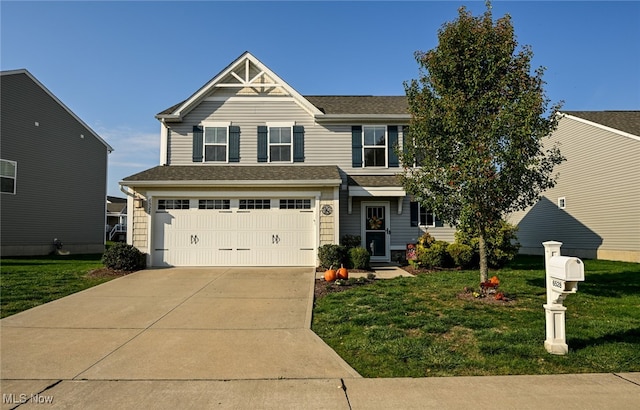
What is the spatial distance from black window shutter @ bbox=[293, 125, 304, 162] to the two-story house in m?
0.04

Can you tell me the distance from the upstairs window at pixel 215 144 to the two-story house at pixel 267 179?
37 millimetres

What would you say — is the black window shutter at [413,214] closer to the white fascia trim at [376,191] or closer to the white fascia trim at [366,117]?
the white fascia trim at [376,191]

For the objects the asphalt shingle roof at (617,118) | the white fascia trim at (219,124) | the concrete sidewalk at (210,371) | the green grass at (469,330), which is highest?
the asphalt shingle roof at (617,118)

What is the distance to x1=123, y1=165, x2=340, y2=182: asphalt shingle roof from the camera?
13.2 meters

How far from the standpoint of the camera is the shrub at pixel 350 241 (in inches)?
545

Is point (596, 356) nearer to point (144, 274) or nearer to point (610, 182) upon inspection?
point (144, 274)

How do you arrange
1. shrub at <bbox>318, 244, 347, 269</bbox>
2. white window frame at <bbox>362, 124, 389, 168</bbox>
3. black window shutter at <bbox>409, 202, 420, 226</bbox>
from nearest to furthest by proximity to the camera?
shrub at <bbox>318, 244, 347, 269</bbox> → black window shutter at <bbox>409, 202, 420, 226</bbox> → white window frame at <bbox>362, 124, 389, 168</bbox>

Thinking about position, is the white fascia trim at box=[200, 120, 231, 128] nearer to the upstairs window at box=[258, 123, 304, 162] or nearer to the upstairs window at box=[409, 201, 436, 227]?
the upstairs window at box=[258, 123, 304, 162]

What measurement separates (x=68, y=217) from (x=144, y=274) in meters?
11.5

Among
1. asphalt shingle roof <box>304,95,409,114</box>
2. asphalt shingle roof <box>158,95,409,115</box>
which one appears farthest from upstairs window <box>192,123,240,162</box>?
asphalt shingle roof <box>304,95,409,114</box>

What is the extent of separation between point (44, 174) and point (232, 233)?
12.0 metres

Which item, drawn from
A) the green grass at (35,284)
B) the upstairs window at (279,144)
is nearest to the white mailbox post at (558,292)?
the green grass at (35,284)

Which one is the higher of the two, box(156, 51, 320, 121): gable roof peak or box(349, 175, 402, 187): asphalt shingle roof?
box(156, 51, 320, 121): gable roof peak

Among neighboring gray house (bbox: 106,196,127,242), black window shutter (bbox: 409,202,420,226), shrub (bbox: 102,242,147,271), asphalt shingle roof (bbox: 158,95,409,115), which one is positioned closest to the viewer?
shrub (bbox: 102,242,147,271)
